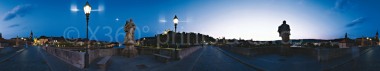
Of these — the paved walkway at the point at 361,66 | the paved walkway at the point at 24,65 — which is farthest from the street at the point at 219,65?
the paved walkway at the point at 24,65

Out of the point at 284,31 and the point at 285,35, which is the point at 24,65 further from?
the point at 285,35

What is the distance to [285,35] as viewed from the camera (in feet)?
73.0

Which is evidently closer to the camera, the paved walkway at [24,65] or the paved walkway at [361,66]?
the paved walkway at [361,66]

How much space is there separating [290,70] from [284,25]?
1035 centimetres

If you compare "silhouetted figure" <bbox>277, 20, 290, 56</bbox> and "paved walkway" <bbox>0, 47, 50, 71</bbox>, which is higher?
"silhouetted figure" <bbox>277, 20, 290, 56</bbox>

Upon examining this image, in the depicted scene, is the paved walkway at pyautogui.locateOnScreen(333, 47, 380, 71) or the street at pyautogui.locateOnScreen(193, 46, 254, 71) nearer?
the paved walkway at pyautogui.locateOnScreen(333, 47, 380, 71)

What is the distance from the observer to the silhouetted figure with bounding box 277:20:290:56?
22.1 meters

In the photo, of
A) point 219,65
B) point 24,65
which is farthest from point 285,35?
point 24,65

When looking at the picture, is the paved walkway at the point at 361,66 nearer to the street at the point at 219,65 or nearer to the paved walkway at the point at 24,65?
the street at the point at 219,65

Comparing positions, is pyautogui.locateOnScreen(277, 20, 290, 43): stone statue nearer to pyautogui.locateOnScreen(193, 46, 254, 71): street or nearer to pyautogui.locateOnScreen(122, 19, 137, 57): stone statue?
pyautogui.locateOnScreen(193, 46, 254, 71): street

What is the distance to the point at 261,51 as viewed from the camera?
25.5m

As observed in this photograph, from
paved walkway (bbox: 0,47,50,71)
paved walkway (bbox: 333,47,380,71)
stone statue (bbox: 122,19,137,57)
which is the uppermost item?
stone statue (bbox: 122,19,137,57)

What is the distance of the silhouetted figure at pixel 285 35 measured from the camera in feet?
72.5

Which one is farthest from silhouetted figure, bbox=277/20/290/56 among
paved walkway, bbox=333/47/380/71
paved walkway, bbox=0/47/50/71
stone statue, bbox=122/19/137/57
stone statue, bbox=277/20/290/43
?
paved walkway, bbox=0/47/50/71
